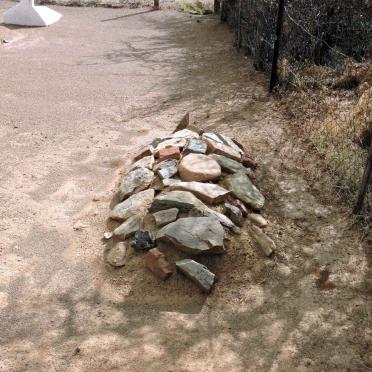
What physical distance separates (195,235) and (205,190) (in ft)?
1.79

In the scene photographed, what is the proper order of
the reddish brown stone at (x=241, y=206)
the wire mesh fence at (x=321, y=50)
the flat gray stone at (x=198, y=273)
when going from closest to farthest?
the flat gray stone at (x=198, y=273)
the reddish brown stone at (x=241, y=206)
the wire mesh fence at (x=321, y=50)

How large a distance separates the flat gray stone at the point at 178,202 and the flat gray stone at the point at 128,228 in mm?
153

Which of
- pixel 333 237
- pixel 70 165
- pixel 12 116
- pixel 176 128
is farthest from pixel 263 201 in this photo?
pixel 12 116

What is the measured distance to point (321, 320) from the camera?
9.87 feet

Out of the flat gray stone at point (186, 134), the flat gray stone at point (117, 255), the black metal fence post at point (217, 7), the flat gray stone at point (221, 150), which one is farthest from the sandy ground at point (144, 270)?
the black metal fence post at point (217, 7)

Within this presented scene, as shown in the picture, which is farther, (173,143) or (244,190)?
(173,143)

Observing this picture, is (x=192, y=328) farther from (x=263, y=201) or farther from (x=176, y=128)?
(x=176, y=128)

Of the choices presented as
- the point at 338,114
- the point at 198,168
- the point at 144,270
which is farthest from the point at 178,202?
the point at 338,114

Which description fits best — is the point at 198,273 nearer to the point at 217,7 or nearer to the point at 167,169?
the point at 167,169

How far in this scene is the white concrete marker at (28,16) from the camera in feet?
32.5

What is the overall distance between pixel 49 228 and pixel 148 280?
107 cm

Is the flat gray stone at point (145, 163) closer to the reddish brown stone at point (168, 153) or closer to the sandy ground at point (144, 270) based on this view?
the reddish brown stone at point (168, 153)

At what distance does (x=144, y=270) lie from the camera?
132 inches

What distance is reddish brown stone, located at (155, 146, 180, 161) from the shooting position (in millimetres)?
4359
